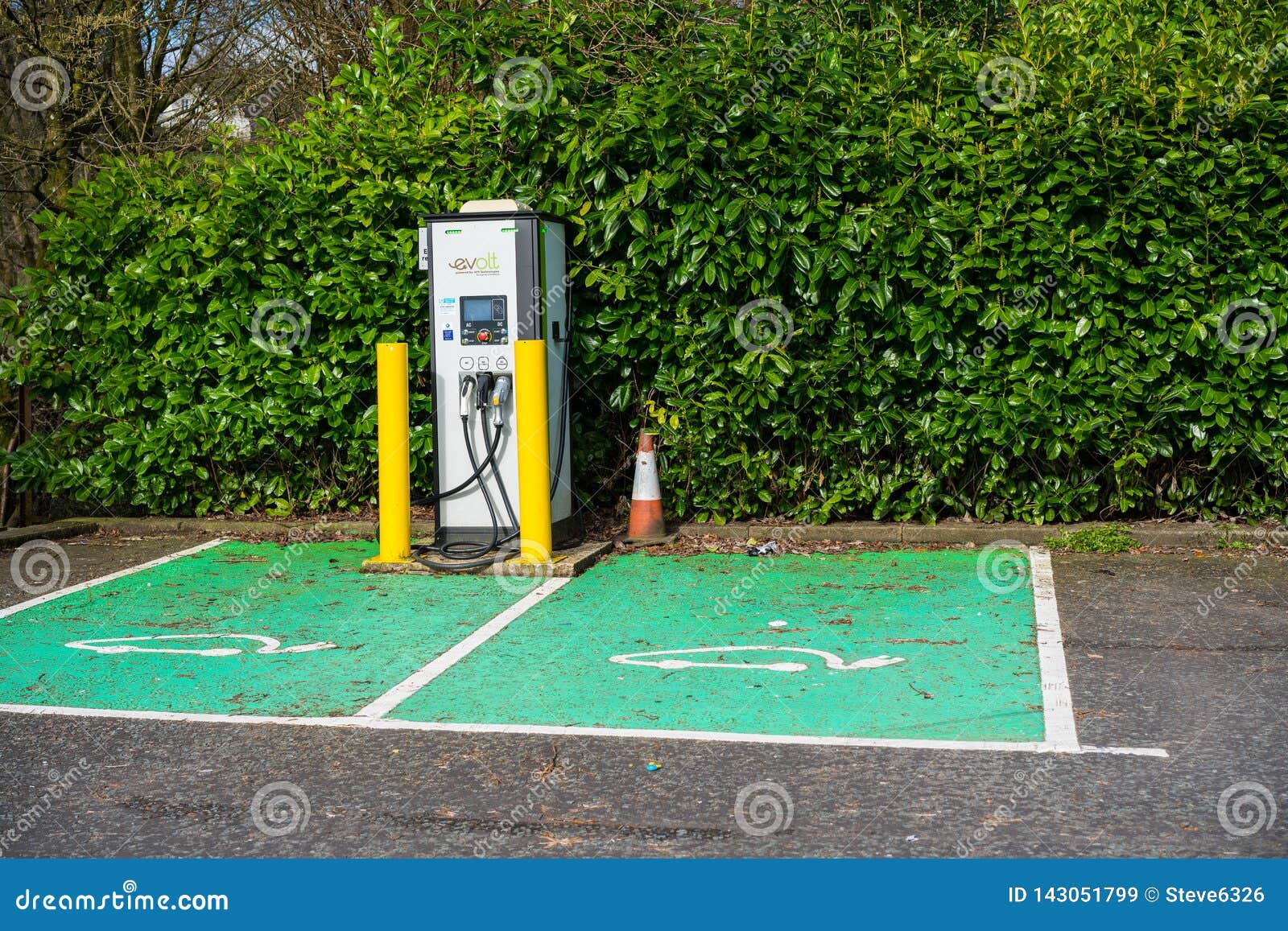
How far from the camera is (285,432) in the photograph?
9.38 meters

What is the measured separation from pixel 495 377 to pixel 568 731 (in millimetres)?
3617

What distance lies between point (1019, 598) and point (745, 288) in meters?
2.87

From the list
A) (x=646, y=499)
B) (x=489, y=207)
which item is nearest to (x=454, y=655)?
(x=646, y=499)

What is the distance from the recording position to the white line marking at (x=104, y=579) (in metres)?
7.46

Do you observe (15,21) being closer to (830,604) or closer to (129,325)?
(129,325)

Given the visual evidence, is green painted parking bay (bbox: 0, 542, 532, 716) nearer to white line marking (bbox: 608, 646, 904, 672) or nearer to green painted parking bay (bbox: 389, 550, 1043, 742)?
green painted parking bay (bbox: 389, 550, 1043, 742)

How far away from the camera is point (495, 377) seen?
8.19 m

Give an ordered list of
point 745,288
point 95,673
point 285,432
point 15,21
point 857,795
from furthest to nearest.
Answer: point 15,21
point 285,432
point 745,288
point 95,673
point 857,795

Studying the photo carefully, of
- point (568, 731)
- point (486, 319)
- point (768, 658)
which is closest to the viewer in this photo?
point (568, 731)

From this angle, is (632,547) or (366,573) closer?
(366,573)

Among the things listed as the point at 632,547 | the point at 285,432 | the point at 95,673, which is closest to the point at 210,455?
the point at 285,432

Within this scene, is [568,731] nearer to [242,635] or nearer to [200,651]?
[200,651]

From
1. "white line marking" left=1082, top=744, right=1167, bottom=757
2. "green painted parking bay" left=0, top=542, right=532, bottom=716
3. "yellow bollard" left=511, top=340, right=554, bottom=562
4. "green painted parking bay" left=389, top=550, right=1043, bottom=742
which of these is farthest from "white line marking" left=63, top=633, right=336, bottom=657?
"white line marking" left=1082, top=744, right=1167, bottom=757

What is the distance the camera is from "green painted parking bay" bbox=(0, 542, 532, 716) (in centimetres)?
562
